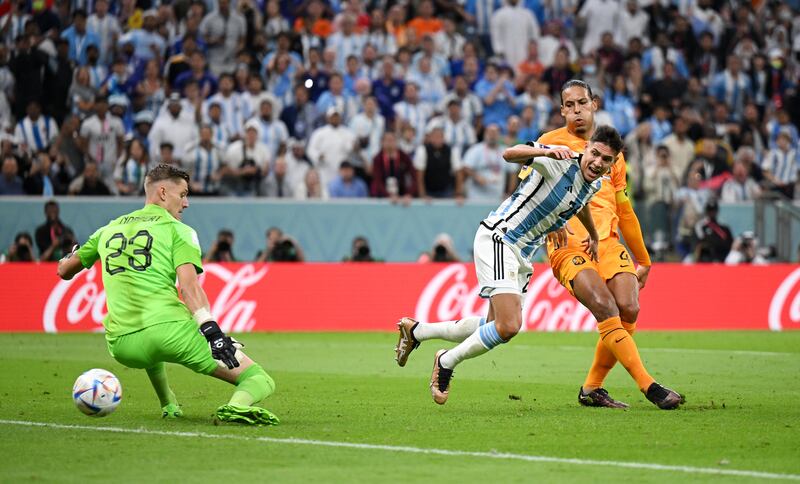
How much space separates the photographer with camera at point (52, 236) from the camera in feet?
62.9

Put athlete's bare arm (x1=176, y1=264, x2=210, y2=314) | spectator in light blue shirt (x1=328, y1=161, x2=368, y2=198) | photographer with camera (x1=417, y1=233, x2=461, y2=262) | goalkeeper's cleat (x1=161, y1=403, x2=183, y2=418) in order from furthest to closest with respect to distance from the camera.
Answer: spectator in light blue shirt (x1=328, y1=161, x2=368, y2=198) < photographer with camera (x1=417, y1=233, x2=461, y2=262) < goalkeeper's cleat (x1=161, y1=403, x2=183, y2=418) < athlete's bare arm (x1=176, y1=264, x2=210, y2=314)

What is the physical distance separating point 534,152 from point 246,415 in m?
2.67

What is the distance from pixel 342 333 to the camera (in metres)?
19.8

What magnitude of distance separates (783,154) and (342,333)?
9404 mm

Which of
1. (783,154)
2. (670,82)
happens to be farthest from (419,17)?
(783,154)

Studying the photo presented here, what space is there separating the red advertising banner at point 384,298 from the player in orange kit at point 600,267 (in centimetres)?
955

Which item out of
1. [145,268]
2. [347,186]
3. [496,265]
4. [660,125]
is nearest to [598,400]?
[496,265]

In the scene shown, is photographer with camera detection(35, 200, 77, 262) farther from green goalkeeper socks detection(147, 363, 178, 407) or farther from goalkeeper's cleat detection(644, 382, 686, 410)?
goalkeeper's cleat detection(644, 382, 686, 410)

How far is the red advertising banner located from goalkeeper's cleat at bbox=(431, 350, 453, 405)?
9.90 metres

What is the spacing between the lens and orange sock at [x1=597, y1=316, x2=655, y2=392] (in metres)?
9.70

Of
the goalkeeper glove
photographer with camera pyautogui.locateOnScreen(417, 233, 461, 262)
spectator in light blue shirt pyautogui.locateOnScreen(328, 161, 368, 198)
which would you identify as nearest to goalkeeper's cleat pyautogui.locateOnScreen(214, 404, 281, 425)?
the goalkeeper glove

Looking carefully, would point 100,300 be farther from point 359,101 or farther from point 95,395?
point 95,395

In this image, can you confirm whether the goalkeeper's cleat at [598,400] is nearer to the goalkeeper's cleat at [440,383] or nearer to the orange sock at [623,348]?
the orange sock at [623,348]

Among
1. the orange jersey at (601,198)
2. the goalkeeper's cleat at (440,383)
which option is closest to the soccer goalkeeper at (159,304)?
the goalkeeper's cleat at (440,383)
